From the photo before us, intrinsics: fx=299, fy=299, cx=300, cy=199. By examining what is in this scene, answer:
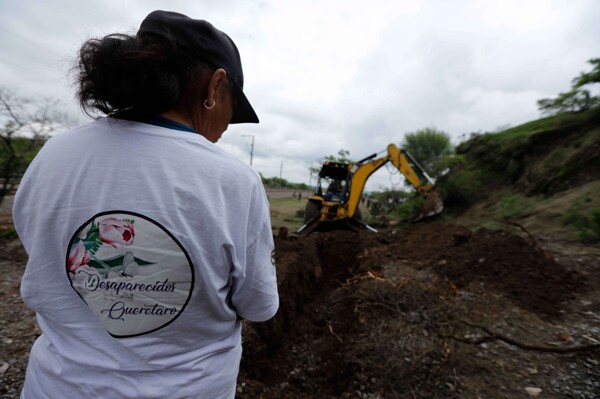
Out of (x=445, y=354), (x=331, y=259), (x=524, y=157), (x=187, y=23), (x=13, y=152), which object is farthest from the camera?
(x=524, y=157)

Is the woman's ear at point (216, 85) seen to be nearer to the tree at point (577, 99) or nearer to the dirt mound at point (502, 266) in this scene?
the dirt mound at point (502, 266)

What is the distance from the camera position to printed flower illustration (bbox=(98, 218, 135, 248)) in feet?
2.32

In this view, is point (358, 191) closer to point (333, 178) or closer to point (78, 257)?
point (333, 178)

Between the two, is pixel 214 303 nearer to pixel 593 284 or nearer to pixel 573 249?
pixel 593 284

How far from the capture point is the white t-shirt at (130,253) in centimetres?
71

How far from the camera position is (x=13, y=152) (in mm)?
5723

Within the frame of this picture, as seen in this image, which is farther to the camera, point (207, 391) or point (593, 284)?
point (593, 284)

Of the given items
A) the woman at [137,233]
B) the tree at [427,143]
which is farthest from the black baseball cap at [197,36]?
the tree at [427,143]

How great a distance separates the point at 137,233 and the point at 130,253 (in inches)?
2.0

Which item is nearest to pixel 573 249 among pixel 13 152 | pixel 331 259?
pixel 331 259

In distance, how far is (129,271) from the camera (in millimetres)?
721

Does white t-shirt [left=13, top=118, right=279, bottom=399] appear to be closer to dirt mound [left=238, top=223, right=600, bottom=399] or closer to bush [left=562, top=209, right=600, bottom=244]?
dirt mound [left=238, top=223, right=600, bottom=399]

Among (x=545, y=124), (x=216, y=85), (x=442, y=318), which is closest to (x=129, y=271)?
(x=216, y=85)

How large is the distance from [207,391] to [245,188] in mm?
566
